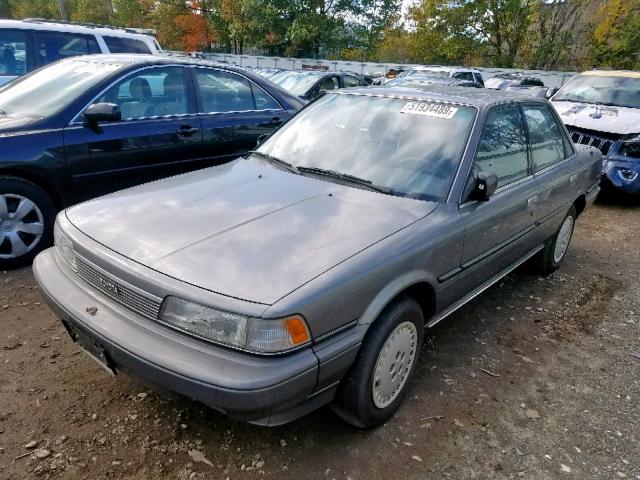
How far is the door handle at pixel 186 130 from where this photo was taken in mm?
4676

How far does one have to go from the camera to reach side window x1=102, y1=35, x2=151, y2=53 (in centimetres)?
739

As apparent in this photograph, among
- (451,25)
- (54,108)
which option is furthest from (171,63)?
(451,25)

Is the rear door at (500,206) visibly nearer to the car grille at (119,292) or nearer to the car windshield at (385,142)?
the car windshield at (385,142)

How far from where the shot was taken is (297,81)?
9.68m

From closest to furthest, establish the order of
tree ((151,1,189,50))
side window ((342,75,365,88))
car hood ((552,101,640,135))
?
car hood ((552,101,640,135)) → side window ((342,75,365,88)) → tree ((151,1,189,50))

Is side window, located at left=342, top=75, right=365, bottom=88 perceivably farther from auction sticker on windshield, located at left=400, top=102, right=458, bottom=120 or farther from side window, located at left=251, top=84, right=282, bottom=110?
auction sticker on windshield, located at left=400, top=102, right=458, bottom=120

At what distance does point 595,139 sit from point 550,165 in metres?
4.04

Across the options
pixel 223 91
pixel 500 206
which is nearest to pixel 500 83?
pixel 223 91

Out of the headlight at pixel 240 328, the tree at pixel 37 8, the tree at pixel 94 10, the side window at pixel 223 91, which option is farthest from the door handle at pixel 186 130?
the tree at pixel 37 8

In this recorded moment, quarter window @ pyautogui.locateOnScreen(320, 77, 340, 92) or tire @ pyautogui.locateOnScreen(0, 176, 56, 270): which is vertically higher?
quarter window @ pyautogui.locateOnScreen(320, 77, 340, 92)

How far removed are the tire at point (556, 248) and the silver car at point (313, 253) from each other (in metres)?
0.75

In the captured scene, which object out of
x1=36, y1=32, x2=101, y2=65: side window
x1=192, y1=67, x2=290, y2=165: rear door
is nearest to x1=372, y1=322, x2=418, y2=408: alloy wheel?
x1=192, y1=67, x2=290, y2=165: rear door

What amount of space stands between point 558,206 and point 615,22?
110 ft

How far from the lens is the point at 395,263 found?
232 cm
